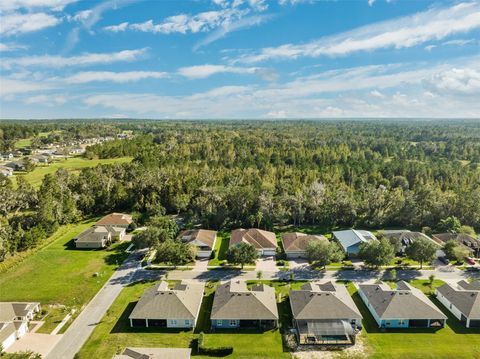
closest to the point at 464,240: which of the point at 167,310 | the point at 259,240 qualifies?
the point at 259,240

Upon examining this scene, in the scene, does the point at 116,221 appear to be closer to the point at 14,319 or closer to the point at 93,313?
the point at 93,313

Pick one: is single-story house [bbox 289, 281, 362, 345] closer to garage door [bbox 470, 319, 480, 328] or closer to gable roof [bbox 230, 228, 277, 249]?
garage door [bbox 470, 319, 480, 328]

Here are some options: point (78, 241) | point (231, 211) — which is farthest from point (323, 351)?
point (78, 241)

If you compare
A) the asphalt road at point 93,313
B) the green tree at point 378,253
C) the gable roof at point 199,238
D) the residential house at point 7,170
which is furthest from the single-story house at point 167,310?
the residential house at point 7,170

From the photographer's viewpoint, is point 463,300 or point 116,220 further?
point 116,220

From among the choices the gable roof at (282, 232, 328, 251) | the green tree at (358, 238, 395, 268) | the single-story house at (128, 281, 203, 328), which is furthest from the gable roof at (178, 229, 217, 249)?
the green tree at (358, 238, 395, 268)

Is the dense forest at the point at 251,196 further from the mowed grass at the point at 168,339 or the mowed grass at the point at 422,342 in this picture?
the mowed grass at the point at 422,342
